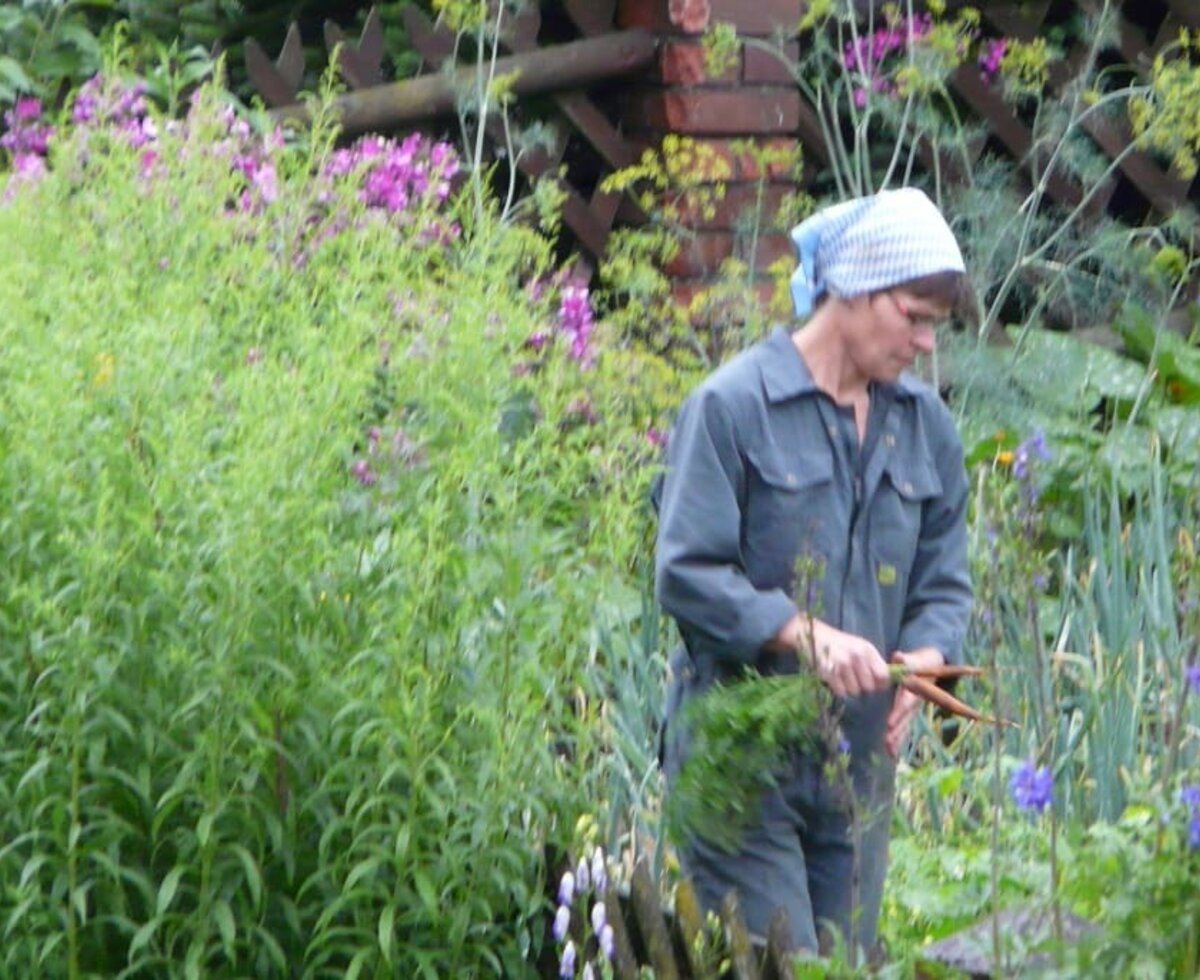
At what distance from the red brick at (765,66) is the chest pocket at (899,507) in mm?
3231

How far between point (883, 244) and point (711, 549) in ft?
1.65

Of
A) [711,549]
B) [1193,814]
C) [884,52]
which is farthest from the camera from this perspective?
[884,52]

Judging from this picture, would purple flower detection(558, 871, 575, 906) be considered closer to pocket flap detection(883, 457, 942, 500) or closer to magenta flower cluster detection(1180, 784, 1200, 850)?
pocket flap detection(883, 457, 942, 500)

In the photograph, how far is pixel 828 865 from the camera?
12.6ft

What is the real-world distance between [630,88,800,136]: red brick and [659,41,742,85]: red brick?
1.2 inches

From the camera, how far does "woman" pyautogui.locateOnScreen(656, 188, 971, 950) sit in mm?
3648

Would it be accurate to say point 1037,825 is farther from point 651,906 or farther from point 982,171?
point 982,171

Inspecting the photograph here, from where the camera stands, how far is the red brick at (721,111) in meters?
6.91

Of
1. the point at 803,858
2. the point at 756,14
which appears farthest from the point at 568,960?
the point at 756,14

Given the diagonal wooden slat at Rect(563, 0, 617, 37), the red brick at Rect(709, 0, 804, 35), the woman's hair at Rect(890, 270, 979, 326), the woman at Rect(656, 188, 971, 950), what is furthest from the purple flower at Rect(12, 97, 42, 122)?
the woman's hair at Rect(890, 270, 979, 326)

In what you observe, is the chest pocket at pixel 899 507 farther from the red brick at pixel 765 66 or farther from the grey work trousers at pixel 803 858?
the red brick at pixel 765 66

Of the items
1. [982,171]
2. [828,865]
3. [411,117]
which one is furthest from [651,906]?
[982,171]

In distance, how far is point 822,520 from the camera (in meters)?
3.74

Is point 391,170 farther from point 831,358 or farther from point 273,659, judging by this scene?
point 273,659
